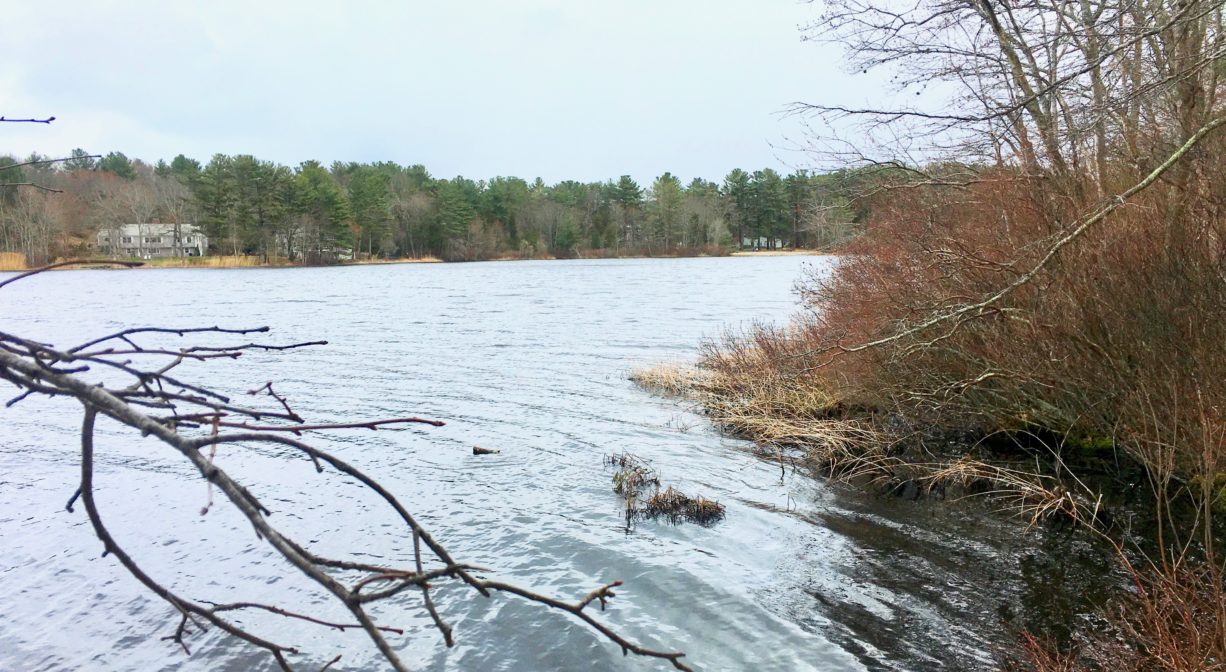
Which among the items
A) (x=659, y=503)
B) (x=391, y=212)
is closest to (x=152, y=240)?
(x=391, y=212)

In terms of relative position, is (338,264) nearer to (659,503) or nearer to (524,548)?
(659,503)

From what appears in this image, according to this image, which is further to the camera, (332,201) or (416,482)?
(332,201)

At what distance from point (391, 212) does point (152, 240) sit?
2752 cm

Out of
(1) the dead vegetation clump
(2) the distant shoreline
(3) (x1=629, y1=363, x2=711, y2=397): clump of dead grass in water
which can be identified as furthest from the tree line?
(1) the dead vegetation clump

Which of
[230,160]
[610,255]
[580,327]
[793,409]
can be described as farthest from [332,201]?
[793,409]

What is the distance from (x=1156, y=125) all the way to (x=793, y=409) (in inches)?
275

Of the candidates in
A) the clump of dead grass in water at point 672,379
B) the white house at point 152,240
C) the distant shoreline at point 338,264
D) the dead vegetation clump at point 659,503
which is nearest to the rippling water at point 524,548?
the dead vegetation clump at point 659,503

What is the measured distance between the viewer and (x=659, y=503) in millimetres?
9281

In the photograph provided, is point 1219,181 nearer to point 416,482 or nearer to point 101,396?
point 101,396

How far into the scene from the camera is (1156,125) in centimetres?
786

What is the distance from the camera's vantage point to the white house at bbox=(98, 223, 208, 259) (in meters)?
79.9

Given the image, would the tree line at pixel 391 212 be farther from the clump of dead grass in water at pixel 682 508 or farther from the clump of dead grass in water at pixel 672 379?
the clump of dead grass in water at pixel 682 508

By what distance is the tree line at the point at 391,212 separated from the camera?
76.4m

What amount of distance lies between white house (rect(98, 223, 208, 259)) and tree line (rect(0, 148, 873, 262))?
131 centimetres
